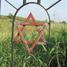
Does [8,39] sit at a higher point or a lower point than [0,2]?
lower

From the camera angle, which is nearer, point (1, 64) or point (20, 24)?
point (20, 24)

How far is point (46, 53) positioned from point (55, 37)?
0.40m

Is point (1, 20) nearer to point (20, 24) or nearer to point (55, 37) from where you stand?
point (55, 37)

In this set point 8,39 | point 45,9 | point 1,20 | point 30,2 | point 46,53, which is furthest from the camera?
point 1,20

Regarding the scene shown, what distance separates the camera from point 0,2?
3791 mm

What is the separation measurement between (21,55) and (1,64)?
202 mm

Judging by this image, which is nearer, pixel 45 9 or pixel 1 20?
pixel 45 9

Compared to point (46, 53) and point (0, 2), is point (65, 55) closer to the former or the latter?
point (46, 53)

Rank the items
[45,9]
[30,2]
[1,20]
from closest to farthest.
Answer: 1. [30,2]
2. [45,9]
3. [1,20]

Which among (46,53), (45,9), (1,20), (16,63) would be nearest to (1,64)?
(16,63)

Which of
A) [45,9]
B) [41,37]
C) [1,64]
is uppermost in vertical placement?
[45,9]

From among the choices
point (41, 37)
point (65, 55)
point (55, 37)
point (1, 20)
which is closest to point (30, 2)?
point (41, 37)

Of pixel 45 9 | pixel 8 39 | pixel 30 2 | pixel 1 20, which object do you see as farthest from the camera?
pixel 1 20

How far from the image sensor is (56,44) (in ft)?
12.7
